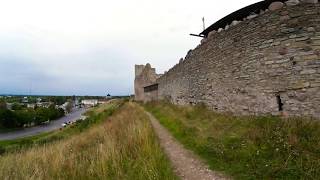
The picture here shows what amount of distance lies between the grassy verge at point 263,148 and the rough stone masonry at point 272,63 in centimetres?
57

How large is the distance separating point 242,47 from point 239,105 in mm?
1859

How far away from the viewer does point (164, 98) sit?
24.0 metres

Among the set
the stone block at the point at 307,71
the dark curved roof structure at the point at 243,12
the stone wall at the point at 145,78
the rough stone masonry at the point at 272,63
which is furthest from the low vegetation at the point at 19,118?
the stone block at the point at 307,71

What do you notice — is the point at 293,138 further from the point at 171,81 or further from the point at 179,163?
the point at 171,81

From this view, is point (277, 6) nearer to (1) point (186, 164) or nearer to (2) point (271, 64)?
(2) point (271, 64)

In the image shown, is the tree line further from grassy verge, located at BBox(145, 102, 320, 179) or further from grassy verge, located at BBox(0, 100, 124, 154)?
grassy verge, located at BBox(145, 102, 320, 179)

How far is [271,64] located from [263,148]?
9.59 ft

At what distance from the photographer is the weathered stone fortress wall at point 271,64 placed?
6605mm

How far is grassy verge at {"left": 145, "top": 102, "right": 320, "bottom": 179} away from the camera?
14.5 feet

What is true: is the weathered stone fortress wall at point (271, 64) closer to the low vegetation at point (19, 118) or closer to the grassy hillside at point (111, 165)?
the grassy hillside at point (111, 165)

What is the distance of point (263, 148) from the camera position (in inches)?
210

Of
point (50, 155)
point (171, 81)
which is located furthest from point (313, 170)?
point (171, 81)

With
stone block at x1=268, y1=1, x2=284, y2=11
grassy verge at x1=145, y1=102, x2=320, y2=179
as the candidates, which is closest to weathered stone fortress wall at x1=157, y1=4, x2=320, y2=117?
stone block at x1=268, y1=1, x2=284, y2=11

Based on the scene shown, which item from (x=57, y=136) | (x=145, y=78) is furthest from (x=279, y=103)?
(x=145, y=78)
